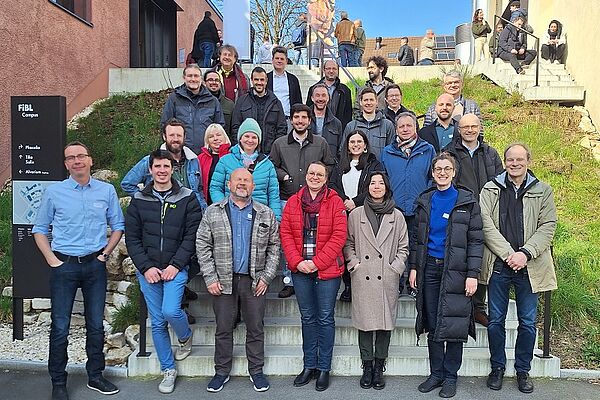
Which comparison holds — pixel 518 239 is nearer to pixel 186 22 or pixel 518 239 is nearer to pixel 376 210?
pixel 376 210

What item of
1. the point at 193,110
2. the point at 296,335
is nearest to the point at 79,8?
the point at 193,110

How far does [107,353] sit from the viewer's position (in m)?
5.54

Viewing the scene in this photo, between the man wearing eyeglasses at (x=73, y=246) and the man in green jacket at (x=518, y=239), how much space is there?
3.10 metres

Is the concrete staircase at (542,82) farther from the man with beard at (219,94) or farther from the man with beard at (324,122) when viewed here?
the man with beard at (219,94)

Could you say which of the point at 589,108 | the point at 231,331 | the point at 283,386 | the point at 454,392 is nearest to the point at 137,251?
the point at 231,331

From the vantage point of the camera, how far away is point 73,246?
443cm

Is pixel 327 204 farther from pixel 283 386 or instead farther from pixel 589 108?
pixel 589 108

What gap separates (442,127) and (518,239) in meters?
1.68

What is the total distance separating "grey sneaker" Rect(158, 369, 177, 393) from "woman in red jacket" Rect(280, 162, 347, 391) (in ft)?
3.46

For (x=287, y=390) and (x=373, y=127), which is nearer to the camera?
(x=287, y=390)

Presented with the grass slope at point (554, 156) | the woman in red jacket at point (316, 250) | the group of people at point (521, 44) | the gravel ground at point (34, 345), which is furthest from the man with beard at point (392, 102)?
the group of people at point (521, 44)

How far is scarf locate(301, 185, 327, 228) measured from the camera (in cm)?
470

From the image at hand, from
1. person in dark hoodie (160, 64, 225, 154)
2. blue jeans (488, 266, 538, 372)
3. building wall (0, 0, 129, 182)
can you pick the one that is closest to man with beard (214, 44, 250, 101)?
person in dark hoodie (160, 64, 225, 154)

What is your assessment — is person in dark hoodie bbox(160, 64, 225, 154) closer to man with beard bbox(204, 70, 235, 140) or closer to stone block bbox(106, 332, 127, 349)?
man with beard bbox(204, 70, 235, 140)
